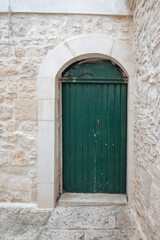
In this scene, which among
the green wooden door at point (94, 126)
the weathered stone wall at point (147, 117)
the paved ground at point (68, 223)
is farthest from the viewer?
the green wooden door at point (94, 126)

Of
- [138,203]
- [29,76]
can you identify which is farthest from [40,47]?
[138,203]

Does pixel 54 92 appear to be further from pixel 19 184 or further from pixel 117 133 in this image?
pixel 19 184

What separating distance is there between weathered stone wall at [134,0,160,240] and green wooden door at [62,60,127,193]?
486 millimetres

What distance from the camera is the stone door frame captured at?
9.40 ft

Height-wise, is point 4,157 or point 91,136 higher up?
point 91,136

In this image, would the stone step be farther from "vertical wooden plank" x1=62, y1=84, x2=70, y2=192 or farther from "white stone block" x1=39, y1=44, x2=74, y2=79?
"white stone block" x1=39, y1=44, x2=74, y2=79

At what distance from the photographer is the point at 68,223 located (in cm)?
253

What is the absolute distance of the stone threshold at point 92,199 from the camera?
9.74 ft

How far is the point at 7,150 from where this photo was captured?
2.97 meters

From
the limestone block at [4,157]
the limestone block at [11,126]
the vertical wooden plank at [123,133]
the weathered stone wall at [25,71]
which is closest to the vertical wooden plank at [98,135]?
the vertical wooden plank at [123,133]

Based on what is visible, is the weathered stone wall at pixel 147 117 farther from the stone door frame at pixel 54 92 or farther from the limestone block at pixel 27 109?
the limestone block at pixel 27 109

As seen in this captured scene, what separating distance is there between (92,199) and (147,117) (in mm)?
1769

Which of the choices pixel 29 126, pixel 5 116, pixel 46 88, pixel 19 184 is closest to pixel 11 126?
pixel 5 116

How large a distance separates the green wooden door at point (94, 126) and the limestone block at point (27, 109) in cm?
52
